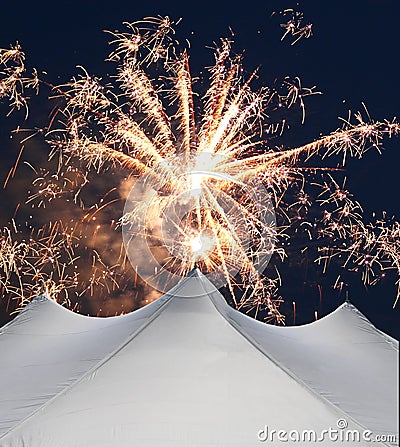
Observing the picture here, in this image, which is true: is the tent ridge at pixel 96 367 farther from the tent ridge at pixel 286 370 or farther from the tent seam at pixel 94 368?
the tent ridge at pixel 286 370

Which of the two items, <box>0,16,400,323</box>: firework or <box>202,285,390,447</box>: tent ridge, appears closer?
<box>202,285,390,447</box>: tent ridge

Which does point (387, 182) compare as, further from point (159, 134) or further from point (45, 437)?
point (45, 437)

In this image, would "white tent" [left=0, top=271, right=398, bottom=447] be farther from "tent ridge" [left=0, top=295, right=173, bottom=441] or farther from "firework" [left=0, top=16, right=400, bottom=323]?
"firework" [left=0, top=16, right=400, bottom=323]

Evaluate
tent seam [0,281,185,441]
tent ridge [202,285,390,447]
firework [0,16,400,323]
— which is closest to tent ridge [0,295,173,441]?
tent seam [0,281,185,441]

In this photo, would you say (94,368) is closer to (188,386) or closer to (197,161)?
(188,386)

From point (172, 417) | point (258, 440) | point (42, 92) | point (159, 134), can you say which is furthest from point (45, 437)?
point (42, 92)

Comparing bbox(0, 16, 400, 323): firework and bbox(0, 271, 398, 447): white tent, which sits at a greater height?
bbox(0, 16, 400, 323): firework
